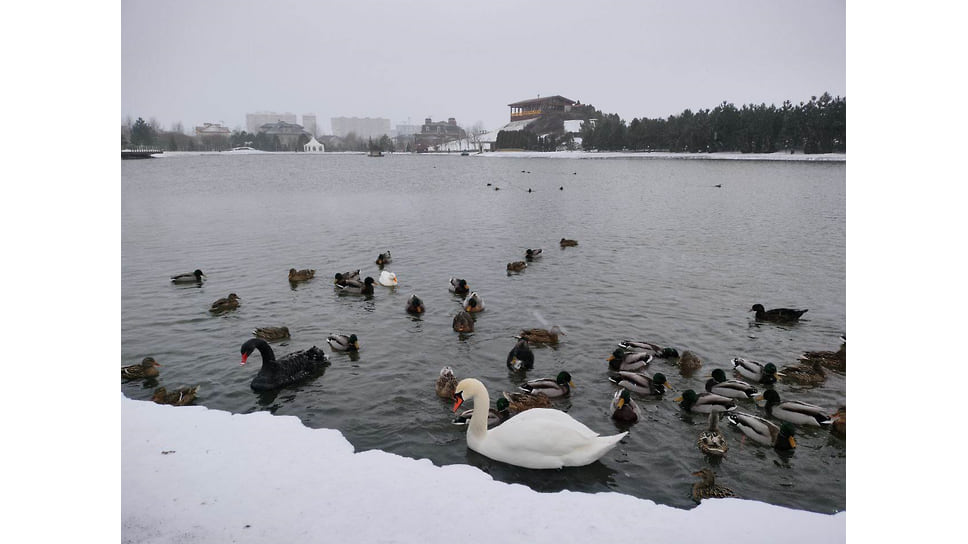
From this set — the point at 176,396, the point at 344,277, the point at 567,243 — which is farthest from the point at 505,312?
the point at 567,243

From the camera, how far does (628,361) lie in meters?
9.54

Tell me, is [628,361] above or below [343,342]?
below

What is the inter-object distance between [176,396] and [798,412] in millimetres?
9301

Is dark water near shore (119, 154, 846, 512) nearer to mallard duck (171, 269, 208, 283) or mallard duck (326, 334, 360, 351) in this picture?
mallard duck (326, 334, 360, 351)

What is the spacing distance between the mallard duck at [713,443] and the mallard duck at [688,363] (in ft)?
6.90

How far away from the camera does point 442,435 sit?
7574mm

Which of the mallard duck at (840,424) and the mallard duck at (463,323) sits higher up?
the mallard duck at (463,323)

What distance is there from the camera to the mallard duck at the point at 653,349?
10180mm

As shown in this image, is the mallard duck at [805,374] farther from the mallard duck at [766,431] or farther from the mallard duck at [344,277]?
the mallard duck at [344,277]

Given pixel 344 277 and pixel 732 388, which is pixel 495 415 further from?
pixel 344 277

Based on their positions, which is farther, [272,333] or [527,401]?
[272,333]

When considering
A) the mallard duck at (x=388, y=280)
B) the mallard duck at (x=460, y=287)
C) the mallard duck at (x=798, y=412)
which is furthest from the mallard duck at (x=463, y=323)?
the mallard duck at (x=798, y=412)

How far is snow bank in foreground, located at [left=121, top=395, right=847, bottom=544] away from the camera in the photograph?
15.9ft
